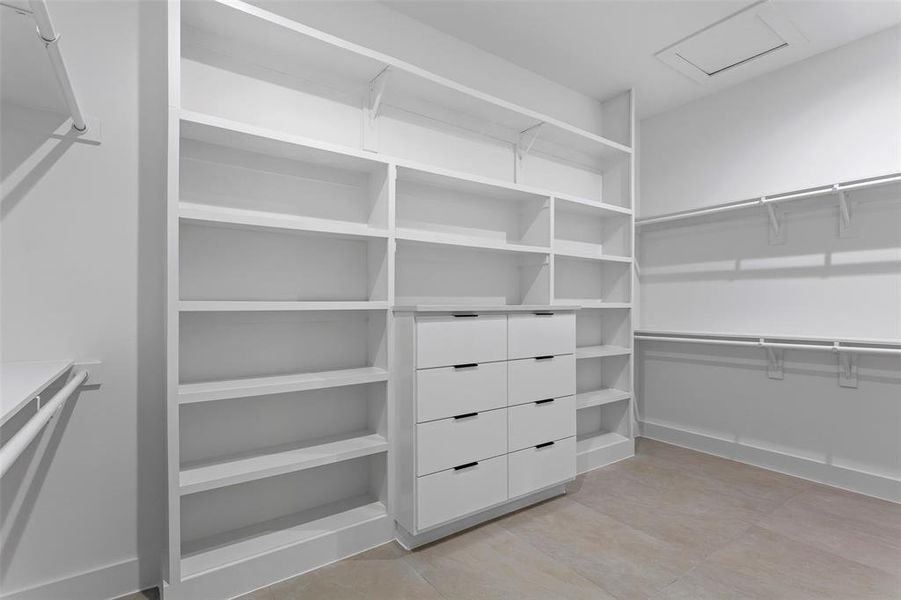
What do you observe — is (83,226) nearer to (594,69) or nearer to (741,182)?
(594,69)

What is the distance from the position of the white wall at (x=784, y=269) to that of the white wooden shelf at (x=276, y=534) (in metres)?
2.61

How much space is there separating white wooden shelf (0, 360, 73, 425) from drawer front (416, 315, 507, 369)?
120 cm

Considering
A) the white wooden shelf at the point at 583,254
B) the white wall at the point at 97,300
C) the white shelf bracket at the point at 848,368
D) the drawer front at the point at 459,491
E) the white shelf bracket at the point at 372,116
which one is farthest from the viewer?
the white wooden shelf at the point at 583,254

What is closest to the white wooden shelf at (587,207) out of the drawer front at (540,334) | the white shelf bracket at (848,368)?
the drawer front at (540,334)

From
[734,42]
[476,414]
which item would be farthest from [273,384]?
[734,42]

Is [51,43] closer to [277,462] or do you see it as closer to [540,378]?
[277,462]

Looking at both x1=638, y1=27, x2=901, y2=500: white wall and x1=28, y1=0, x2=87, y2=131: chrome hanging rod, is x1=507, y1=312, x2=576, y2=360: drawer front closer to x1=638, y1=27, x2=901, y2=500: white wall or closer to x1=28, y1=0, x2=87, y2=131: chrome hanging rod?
x1=638, y1=27, x2=901, y2=500: white wall

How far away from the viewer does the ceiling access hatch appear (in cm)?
237

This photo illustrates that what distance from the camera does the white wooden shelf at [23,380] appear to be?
0.84 m

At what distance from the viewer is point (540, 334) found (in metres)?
2.31

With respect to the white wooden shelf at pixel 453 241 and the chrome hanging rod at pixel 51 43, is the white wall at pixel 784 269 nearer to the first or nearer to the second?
the white wooden shelf at pixel 453 241

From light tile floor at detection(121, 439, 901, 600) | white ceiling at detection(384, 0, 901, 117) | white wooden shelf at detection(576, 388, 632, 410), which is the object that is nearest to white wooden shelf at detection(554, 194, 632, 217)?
white ceiling at detection(384, 0, 901, 117)

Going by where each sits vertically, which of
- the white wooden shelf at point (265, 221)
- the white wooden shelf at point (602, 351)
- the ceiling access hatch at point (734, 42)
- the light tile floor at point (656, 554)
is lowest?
the light tile floor at point (656, 554)

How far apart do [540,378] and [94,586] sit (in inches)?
80.6
